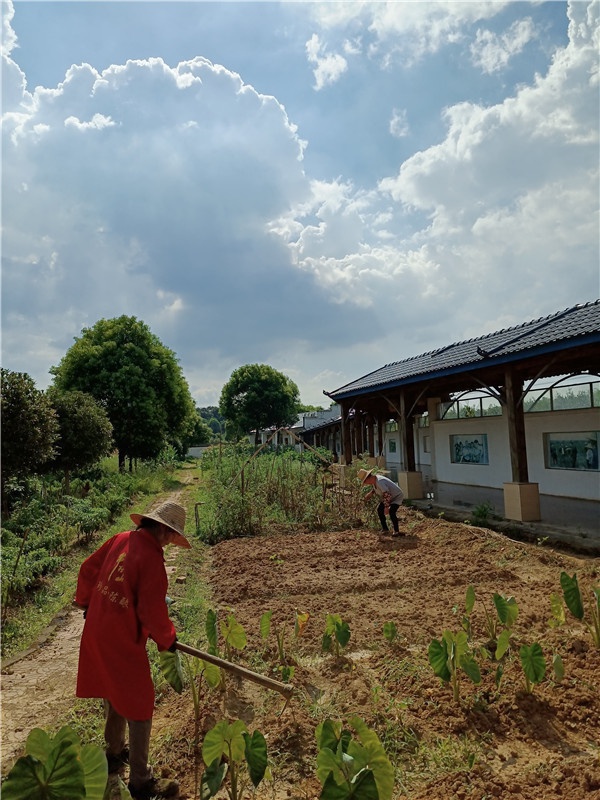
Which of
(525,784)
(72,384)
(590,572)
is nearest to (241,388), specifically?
(72,384)

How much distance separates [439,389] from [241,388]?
28.4 metres

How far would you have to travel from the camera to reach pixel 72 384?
66.9 feet

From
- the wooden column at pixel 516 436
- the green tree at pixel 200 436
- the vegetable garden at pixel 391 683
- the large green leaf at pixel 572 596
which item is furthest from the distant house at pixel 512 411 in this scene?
the green tree at pixel 200 436

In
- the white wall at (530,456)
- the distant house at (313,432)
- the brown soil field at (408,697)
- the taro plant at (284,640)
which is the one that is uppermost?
the distant house at (313,432)

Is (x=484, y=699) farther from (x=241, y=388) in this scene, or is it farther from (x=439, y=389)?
(x=241, y=388)

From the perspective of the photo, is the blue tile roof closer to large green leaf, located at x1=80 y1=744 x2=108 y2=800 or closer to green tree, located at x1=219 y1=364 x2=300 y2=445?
large green leaf, located at x1=80 y1=744 x2=108 y2=800

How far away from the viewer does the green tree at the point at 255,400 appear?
1641 inches

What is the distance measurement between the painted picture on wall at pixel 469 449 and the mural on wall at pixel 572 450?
221 cm

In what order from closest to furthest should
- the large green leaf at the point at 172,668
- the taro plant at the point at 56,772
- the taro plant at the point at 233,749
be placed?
the taro plant at the point at 56,772 → the taro plant at the point at 233,749 → the large green leaf at the point at 172,668

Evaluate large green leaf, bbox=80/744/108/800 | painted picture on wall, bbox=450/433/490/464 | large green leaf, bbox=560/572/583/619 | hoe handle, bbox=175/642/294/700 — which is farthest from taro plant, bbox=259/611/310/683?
painted picture on wall, bbox=450/433/490/464

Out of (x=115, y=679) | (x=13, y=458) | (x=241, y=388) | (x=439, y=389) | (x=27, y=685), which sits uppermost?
(x=241, y=388)

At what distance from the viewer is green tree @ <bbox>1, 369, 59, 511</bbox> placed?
7934mm

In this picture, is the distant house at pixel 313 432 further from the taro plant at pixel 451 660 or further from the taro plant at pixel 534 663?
the taro plant at pixel 534 663

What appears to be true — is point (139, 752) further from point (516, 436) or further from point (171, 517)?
point (516, 436)
